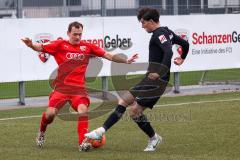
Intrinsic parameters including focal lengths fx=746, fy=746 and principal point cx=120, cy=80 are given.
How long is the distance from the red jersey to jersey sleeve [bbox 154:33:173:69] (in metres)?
1.26

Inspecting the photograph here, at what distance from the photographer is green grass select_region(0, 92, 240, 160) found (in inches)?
397

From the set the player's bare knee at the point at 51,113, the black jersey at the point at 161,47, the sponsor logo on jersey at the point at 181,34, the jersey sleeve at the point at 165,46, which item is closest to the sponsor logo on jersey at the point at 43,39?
the sponsor logo on jersey at the point at 181,34

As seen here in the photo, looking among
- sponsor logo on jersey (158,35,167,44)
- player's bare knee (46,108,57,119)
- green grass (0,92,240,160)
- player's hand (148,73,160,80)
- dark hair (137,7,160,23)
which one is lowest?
green grass (0,92,240,160)

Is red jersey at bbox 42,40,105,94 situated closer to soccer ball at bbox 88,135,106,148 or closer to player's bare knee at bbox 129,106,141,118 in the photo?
soccer ball at bbox 88,135,106,148

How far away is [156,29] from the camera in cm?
1027

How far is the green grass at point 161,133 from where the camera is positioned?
1009 centimetres

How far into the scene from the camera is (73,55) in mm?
11055

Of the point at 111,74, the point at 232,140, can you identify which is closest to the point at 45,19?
the point at 111,74

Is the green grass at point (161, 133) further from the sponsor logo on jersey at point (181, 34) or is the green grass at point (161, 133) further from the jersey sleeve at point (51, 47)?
the sponsor logo on jersey at point (181, 34)

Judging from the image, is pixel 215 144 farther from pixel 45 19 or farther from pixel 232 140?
pixel 45 19

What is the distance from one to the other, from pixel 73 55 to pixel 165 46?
1645 mm

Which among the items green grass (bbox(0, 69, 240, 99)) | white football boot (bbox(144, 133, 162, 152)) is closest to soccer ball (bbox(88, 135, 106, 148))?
white football boot (bbox(144, 133, 162, 152))

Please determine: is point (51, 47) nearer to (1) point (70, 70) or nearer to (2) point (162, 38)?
(1) point (70, 70)

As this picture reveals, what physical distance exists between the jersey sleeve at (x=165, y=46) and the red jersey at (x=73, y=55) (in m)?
1.26
